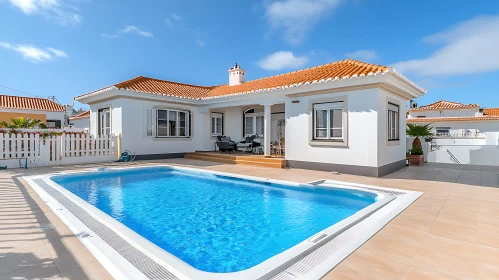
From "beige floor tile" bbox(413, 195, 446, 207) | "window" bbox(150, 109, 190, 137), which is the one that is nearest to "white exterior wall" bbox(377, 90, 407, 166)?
"beige floor tile" bbox(413, 195, 446, 207)

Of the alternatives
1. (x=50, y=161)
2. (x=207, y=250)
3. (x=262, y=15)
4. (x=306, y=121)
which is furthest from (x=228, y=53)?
(x=207, y=250)

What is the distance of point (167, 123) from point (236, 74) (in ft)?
24.3

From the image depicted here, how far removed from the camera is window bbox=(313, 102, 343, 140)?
1008 centimetres

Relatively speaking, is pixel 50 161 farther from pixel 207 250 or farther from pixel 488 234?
pixel 488 234

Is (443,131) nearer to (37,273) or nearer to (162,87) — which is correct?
(162,87)

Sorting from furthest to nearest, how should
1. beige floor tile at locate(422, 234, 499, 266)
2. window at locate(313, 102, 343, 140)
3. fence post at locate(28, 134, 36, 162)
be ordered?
1. fence post at locate(28, 134, 36, 162)
2. window at locate(313, 102, 343, 140)
3. beige floor tile at locate(422, 234, 499, 266)

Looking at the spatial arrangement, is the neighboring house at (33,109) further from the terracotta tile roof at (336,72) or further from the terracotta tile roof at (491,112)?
the terracotta tile roof at (491,112)

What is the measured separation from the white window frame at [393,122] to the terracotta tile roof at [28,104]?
120ft

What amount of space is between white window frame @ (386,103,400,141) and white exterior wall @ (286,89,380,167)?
144cm

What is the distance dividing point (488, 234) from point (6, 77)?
1763 inches

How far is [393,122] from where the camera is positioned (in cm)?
1073

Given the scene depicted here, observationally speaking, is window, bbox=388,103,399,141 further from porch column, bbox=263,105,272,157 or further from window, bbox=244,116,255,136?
window, bbox=244,116,255,136

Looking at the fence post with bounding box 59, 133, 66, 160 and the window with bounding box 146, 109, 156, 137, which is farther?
the window with bounding box 146, 109, 156, 137

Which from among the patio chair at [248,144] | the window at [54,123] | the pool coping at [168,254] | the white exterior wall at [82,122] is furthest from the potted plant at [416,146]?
the window at [54,123]
